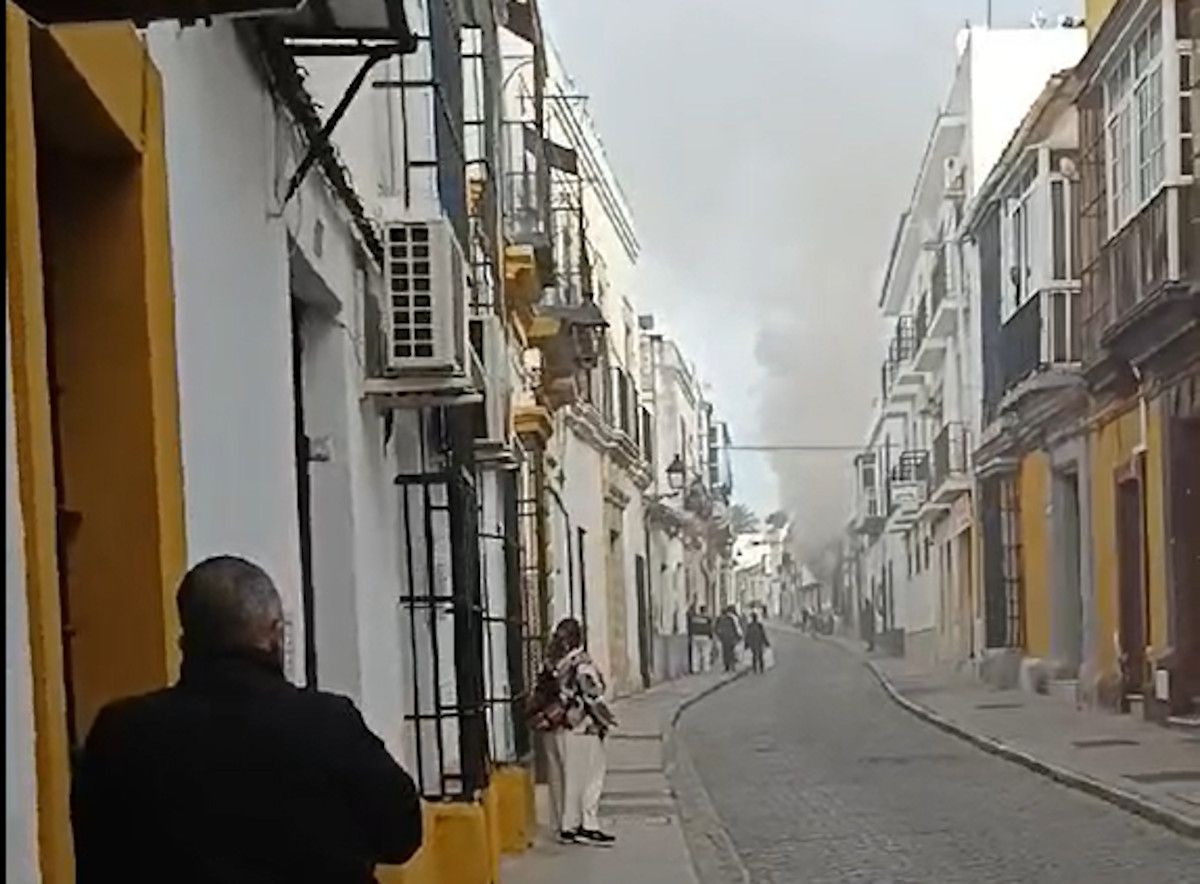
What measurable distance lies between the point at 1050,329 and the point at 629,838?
43.7ft

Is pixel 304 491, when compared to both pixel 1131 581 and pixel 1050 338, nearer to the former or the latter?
pixel 1131 581

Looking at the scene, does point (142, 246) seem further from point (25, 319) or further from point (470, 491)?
point (470, 491)

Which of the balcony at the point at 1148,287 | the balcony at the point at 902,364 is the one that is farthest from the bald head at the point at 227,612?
the balcony at the point at 902,364

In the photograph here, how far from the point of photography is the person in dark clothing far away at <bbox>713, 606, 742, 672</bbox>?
53562 millimetres

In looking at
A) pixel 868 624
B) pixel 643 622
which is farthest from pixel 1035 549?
pixel 868 624

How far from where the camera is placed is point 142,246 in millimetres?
5289

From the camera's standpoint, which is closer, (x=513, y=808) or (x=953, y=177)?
(x=513, y=808)

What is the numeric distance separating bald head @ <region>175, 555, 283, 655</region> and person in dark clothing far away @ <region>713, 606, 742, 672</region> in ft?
159

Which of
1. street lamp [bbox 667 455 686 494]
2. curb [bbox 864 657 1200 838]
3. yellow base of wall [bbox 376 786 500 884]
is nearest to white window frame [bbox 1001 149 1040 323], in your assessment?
curb [bbox 864 657 1200 838]

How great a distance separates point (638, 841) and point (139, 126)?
10121 millimetres

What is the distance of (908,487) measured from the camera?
178 feet

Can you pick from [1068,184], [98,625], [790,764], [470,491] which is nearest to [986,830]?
[470,491]

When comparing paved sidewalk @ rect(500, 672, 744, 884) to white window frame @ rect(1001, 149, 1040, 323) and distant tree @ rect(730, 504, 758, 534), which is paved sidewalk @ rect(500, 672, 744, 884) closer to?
white window frame @ rect(1001, 149, 1040, 323)

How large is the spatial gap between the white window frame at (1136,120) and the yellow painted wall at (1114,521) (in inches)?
85.2
